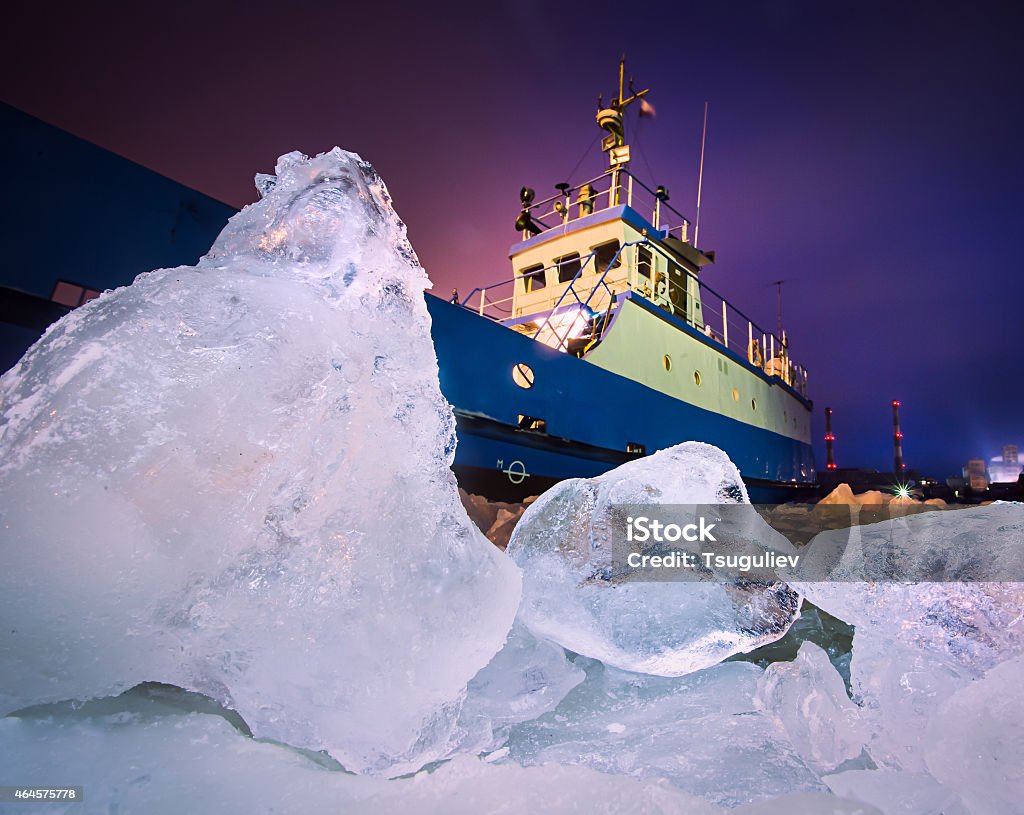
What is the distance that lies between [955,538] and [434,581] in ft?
5.69

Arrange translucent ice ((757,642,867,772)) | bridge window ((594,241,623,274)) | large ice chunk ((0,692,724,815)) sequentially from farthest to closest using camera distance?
bridge window ((594,241,623,274)) → translucent ice ((757,642,867,772)) → large ice chunk ((0,692,724,815))

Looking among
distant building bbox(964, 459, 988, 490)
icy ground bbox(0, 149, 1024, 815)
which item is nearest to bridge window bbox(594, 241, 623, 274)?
icy ground bbox(0, 149, 1024, 815)

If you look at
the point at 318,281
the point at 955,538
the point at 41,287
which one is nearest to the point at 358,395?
the point at 318,281

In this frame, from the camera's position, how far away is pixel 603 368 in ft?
20.3

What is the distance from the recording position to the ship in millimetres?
4664

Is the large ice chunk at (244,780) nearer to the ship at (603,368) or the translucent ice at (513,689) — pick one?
the translucent ice at (513,689)

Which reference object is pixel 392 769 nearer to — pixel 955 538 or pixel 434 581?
pixel 434 581

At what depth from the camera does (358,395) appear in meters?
1.25

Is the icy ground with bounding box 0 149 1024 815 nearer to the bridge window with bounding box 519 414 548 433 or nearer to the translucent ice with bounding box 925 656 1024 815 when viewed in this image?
the translucent ice with bounding box 925 656 1024 815

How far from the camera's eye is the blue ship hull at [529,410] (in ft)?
14.7

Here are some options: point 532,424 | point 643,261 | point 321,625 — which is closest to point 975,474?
point 643,261

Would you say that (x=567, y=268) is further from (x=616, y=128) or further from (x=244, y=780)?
(x=244, y=780)

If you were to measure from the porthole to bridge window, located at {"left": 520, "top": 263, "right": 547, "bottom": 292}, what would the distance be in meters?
4.34

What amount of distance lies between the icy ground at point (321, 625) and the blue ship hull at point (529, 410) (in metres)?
2.95
